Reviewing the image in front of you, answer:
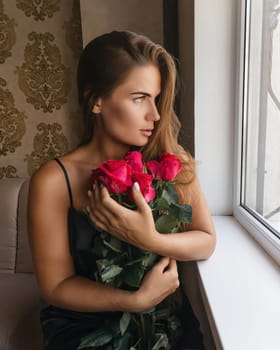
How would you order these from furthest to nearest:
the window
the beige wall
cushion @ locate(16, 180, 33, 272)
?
cushion @ locate(16, 180, 33, 272) → the beige wall → the window

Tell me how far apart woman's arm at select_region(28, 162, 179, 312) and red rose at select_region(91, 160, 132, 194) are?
0.65ft

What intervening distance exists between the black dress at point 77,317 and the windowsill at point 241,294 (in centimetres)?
16

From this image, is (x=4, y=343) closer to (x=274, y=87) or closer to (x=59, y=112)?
(x=59, y=112)

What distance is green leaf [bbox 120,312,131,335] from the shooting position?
698mm

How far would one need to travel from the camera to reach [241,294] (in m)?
0.74

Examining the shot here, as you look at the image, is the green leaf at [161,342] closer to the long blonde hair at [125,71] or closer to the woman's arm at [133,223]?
the woman's arm at [133,223]

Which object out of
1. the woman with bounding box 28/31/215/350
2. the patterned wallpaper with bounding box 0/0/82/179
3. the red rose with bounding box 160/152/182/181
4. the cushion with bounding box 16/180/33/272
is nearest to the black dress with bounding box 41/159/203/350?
the woman with bounding box 28/31/215/350

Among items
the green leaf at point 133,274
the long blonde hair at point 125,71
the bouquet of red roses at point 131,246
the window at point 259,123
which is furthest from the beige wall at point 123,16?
the green leaf at point 133,274

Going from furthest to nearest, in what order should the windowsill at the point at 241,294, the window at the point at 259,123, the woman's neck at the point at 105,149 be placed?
the window at the point at 259,123 → the woman's neck at the point at 105,149 → the windowsill at the point at 241,294

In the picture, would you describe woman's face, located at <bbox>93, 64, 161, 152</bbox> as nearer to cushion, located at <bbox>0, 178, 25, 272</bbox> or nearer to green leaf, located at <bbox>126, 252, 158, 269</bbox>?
green leaf, located at <bbox>126, 252, 158, 269</bbox>

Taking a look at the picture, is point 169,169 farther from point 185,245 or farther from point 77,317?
point 77,317

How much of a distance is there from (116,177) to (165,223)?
0.55 ft

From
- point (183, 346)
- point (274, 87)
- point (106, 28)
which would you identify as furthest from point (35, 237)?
point (106, 28)

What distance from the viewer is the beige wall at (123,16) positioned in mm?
1418
